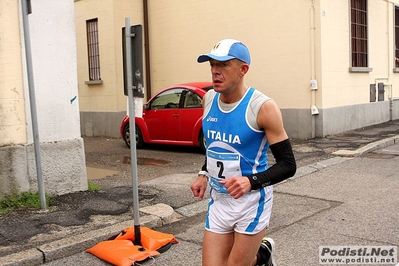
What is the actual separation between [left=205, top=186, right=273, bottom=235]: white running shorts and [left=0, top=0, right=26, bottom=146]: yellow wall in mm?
4329

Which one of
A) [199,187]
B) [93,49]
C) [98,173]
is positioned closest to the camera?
[199,187]

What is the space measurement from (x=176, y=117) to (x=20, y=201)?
5123 mm

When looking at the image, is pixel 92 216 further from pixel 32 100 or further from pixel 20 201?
pixel 32 100

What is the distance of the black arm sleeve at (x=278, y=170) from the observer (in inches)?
112

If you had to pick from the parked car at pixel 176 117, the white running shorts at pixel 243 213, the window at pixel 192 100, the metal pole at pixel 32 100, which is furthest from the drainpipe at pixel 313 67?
the white running shorts at pixel 243 213

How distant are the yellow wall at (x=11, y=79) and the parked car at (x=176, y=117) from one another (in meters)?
4.64

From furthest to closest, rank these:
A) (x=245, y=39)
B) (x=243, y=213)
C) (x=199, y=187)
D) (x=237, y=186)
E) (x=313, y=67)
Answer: (x=245, y=39)
(x=313, y=67)
(x=199, y=187)
(x=243, y=213)
(x=237, y=186)

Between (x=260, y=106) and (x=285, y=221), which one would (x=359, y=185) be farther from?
(x=260, y=106)

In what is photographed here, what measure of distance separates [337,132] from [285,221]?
25.0 ft

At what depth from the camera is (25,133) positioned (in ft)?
21.7

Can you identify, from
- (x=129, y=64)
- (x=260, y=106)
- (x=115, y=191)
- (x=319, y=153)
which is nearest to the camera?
(x=260, y=106)

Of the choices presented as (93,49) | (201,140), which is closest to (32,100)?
(201,140)

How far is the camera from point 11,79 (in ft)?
21.3

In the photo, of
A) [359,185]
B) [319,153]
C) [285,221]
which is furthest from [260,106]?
[319,153]
